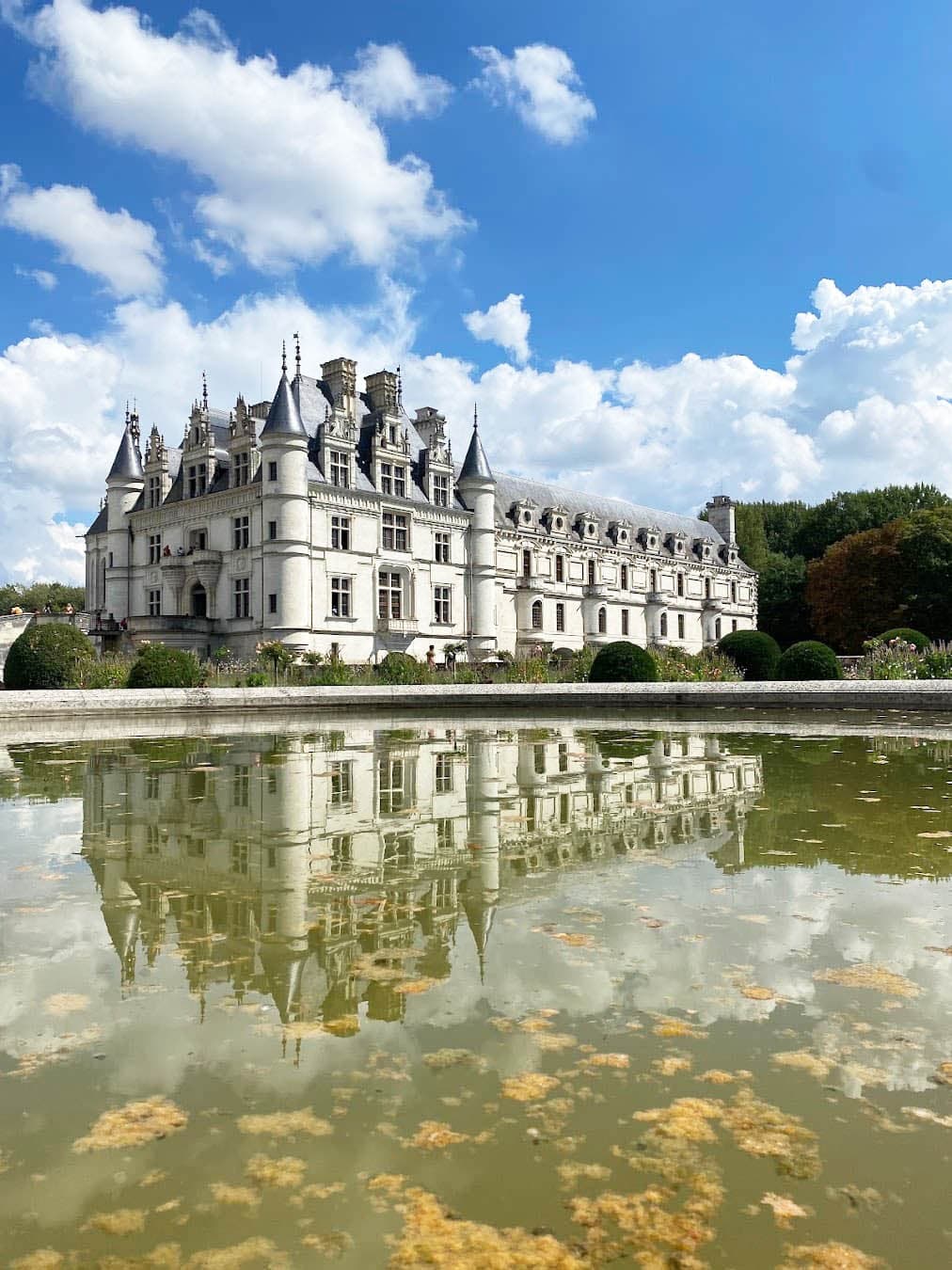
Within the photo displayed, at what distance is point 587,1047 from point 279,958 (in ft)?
4.78

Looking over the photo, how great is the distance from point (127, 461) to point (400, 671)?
2313cm

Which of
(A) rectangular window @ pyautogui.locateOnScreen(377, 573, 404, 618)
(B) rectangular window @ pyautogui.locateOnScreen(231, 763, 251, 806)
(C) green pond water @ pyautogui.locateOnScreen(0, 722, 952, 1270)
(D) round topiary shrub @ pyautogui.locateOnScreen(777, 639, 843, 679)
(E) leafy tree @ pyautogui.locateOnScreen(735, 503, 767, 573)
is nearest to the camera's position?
(C) green pond water @ pyautogui.locateOnScreen(0, 722, 952, 1270)

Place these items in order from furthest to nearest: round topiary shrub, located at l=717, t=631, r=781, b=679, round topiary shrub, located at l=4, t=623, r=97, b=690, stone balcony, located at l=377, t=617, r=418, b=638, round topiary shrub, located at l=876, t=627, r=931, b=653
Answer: stone balcony, located at l=377, t=617, r=418, b=638
round topiary shrub, located at l=717, t=631, r=781, b=679
round topiary shrub, located at l=876, t=627, r=931, b=653
round topiary shrub, located at l=4, t=623, r=97, b=690

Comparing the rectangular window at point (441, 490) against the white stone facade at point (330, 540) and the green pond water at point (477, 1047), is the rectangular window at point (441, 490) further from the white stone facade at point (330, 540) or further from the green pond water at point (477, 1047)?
the green pond water at point (477, 1047)

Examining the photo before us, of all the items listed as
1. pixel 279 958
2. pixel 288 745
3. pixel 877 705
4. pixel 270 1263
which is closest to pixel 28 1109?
pixel 270 1263

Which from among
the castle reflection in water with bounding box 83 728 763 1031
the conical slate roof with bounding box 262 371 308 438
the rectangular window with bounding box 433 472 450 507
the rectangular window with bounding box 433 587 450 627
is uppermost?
the conical slate roof with bounding box 262 371 308 438

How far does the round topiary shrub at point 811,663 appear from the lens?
26.5 m

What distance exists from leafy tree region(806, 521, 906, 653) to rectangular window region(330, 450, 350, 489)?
96.9 ft

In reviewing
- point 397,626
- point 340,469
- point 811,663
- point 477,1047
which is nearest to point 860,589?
point 397,626

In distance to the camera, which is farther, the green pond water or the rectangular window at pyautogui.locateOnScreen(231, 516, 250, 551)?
the rectangular window at pyautogui.locateOnScreen(231, 516, 250, 551)

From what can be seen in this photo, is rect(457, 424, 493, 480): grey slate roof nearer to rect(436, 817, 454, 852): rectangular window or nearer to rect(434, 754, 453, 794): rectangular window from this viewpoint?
rect(434, 754, 453, 794): rectangular window

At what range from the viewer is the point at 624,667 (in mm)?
27672

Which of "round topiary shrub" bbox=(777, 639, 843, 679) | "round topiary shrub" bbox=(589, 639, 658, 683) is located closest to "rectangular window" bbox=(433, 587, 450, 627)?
"round topiary shrub" bbox=(589, 639, 658, 683)

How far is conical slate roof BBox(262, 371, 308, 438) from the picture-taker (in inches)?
1496
